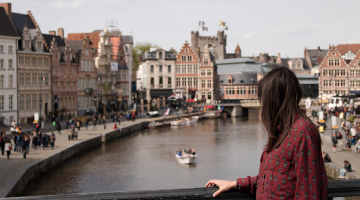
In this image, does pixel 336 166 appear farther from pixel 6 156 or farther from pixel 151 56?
pixel 151 56

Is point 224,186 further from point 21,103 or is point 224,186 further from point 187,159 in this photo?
point 21,103

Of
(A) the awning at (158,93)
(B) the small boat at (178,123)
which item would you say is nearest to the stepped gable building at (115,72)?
(A) the awning at (158,93)

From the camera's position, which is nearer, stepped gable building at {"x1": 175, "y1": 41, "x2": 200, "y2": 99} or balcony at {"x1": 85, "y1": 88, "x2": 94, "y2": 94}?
balcony at {"x1": 85, "y1": 88, "x2": 94, "y2": 94}

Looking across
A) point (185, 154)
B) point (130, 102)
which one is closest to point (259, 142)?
point (185, 154)

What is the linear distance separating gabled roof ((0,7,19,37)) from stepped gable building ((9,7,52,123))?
5.25 ft

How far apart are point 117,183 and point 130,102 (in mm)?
53219

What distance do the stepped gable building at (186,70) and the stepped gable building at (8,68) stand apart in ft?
147

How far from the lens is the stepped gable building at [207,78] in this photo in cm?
9125

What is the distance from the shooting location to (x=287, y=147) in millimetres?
2693

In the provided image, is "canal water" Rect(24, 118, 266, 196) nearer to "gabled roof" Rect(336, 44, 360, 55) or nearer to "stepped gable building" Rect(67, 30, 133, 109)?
"stepped gable building" Rect(67, 30, 133, 109)

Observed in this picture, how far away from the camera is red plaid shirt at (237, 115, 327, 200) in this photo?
261cm

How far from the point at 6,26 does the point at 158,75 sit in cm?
4372

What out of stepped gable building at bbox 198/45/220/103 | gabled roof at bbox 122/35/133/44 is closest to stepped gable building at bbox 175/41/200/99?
stepped gable building at bbox 198/45/220/103

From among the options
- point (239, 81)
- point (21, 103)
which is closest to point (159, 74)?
point (239, 81)
